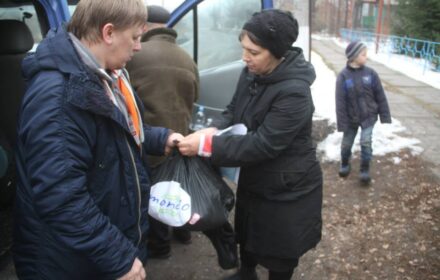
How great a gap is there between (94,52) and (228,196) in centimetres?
111

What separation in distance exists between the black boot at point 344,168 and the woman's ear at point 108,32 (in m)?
3.67

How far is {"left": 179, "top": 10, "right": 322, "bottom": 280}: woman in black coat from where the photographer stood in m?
1.95

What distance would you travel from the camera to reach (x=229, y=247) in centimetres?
262

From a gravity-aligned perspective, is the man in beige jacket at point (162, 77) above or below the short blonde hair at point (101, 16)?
below

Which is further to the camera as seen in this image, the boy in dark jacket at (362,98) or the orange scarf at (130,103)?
the boy in dark jacket at (362,98)

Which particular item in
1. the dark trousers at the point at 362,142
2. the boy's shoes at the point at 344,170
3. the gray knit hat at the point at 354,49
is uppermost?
the gray knit hat at the point at 354,49

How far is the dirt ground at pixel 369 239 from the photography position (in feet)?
9.79

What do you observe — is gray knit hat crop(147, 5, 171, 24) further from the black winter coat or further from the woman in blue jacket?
the woman in blue jacket

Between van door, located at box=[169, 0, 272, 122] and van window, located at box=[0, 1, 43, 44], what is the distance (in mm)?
1196

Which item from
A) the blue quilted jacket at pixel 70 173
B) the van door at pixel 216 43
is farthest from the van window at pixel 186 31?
the blue quilted jacket at pixel 70 173

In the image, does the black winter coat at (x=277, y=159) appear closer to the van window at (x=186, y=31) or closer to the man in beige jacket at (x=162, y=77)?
the man in beige jacket at (x=162, y=77)

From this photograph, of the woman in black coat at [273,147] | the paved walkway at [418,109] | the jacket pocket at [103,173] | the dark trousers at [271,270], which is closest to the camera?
the jacket pocket at [103,173]

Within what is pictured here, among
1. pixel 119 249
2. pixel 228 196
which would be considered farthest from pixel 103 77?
pixel 228 196

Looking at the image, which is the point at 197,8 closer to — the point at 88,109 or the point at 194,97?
the point at 194,97
